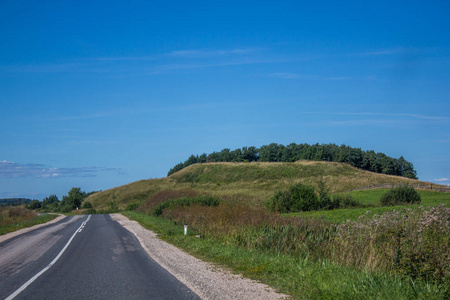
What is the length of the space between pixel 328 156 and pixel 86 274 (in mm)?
148223

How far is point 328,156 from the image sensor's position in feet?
Answer: 498

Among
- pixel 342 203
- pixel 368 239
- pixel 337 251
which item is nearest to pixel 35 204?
pixel 342 203

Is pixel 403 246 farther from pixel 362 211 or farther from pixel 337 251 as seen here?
pixel 362 211

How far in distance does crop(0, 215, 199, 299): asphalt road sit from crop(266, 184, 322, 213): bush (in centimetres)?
2838

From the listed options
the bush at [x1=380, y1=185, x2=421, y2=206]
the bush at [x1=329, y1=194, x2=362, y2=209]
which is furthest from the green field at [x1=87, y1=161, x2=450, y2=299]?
the bush at [x1=380, y1=185, x2=421, y2=206]

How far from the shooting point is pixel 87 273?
36.6 ft

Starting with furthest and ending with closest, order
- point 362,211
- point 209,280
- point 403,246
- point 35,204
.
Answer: point 35,204 < point 362,211 < point 209,280 < point 403,246

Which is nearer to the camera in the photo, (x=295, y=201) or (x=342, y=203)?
(x=295, y=201)

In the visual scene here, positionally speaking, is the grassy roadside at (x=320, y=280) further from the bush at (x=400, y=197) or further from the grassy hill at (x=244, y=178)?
the grassy hill at (x=244, y=178)

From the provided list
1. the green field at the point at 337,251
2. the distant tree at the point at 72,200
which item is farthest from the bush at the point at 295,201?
the distant tree at the point at 72,200

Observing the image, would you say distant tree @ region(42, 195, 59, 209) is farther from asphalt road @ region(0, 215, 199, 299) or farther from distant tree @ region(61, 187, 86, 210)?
asphalt road @ region(0, 215, 199, 299)

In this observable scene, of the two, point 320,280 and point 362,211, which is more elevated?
point 362,211

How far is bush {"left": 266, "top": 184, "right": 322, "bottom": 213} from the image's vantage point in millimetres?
43500

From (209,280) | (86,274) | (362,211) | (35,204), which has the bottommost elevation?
(209,280)
